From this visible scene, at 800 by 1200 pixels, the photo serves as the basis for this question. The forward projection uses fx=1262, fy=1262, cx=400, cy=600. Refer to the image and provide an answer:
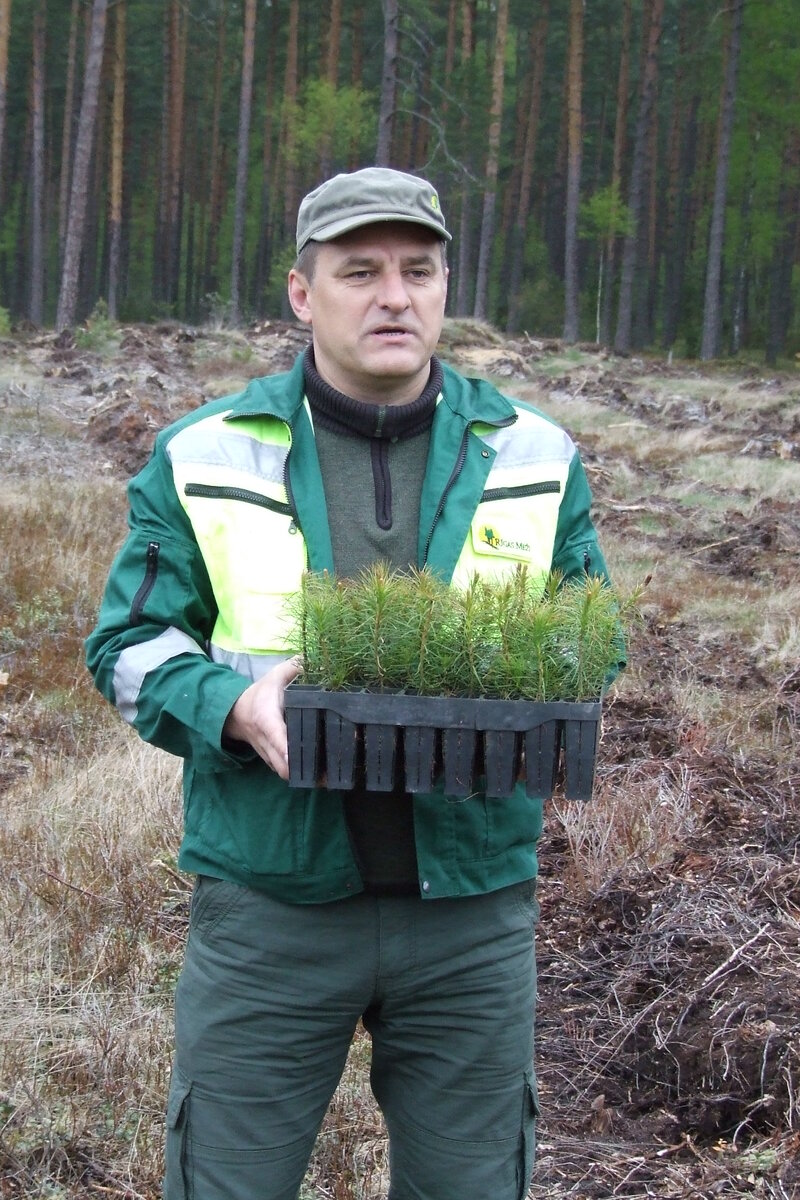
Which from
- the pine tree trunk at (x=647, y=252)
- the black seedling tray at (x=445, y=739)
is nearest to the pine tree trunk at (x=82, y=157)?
the pine tree trunk at (x=647, y=252)

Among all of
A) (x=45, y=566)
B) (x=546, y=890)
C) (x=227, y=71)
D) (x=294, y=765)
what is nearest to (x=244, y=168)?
(x=227, y=71)

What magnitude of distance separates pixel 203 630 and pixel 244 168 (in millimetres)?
32058

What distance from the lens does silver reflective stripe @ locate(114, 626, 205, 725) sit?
7.00 feet

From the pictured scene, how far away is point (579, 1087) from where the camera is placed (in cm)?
348

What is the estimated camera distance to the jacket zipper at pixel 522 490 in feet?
7.52

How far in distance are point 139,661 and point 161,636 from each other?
0.22ft

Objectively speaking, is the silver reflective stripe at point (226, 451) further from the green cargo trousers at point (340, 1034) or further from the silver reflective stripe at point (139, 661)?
the green cargo trousers at point (340, 1034)

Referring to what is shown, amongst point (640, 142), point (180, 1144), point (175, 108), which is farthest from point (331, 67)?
point (180, 1144)

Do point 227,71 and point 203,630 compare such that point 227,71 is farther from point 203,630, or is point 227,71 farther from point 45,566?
point 203,630

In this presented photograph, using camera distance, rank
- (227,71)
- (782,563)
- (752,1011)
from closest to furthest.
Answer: (752,1011)
(782,563)
(227,71)

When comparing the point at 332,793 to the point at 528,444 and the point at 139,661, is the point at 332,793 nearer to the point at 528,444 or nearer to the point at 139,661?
the point at 139,661

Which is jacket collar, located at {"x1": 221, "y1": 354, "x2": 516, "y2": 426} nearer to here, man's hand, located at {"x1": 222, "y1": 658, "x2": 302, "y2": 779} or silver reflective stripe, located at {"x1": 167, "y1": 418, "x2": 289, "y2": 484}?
silver reflective stripe, located at {"x1": 167, "y1": 418, "x2": 289, "y2": 484}

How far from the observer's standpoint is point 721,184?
31.9 m

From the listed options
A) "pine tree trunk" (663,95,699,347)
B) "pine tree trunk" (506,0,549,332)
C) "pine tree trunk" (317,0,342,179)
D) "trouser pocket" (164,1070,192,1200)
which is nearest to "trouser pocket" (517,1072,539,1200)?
"trouser pocket" (164,1070,192,1200)
